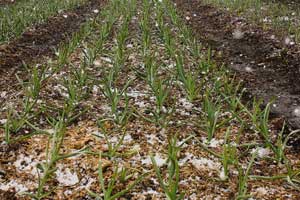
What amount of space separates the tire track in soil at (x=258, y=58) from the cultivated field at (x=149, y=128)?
3 centimetres

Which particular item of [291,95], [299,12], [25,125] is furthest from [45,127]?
[299,12]

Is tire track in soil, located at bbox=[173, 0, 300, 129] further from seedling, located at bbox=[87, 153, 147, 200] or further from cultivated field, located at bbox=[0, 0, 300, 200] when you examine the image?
seedling, located at bbox=[87, 153, 147, 200]

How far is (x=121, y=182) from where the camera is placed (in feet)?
8.55

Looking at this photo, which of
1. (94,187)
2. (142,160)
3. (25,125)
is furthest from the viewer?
(25,125)

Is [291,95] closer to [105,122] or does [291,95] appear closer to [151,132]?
[151,132]

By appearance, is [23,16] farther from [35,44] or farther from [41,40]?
[35,44]

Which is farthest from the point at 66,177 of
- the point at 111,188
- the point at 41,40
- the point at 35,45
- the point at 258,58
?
the point at 41,40

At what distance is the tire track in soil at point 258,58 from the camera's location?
439 cm

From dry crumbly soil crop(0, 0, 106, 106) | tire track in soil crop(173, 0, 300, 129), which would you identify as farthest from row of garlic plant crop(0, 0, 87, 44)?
tire track in soil crop(173, 0, 300, 129)

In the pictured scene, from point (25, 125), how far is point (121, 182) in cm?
121

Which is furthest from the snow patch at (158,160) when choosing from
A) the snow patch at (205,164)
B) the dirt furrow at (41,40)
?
the dirt furrow at (41,40)

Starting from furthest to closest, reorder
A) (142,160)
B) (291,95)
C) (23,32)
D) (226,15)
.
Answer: (226,15) → (23,32) → (291,95) → (142,160)

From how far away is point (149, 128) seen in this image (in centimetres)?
343

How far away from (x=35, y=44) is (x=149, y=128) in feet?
13.9
